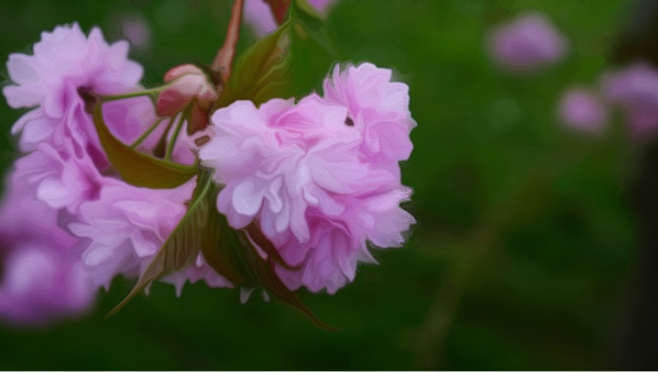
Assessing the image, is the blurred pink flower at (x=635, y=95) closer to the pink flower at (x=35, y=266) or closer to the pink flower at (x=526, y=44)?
the pink flower at (x=526, y=44)

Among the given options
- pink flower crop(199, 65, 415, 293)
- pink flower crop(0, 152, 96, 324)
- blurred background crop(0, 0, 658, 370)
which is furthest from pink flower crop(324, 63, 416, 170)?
blurred background crop(0, 0, 658, 370)

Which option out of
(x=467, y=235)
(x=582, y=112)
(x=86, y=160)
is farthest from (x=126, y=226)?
(x=582, y=112)

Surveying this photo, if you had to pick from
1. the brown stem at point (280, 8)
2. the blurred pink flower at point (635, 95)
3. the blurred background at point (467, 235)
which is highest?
the brown stem at point (280, 8)

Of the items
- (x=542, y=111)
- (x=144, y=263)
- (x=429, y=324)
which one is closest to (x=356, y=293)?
(x=429, y=324)

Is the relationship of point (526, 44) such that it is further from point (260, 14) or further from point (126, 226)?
point (126, 226)

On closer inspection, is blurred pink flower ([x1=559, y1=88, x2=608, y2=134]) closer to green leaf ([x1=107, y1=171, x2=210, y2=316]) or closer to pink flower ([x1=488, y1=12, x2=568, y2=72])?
pink flower ([x1=488, y1=12, x2=568, y2=72])

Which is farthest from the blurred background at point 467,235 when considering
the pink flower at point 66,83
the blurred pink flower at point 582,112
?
the pink flower at point 66,83
